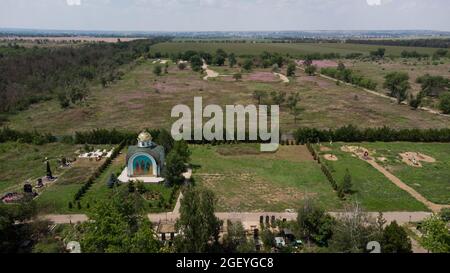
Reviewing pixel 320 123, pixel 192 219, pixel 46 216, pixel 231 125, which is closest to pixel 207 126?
pixel 231 125

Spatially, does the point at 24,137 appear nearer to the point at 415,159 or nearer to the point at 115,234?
the point at 115,234

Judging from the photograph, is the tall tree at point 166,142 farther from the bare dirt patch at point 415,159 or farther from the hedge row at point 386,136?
the bare dirt patch at point 415,159

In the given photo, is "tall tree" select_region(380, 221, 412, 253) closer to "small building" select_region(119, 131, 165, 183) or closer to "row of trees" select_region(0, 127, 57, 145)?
"small building" select_region(119, 131, 165, 183)

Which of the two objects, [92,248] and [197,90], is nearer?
[92,248]

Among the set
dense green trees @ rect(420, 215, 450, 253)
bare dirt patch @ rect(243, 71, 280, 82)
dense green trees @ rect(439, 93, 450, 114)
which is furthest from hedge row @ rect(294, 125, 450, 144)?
bare dirt patch @ rect(243, 71, 280, 82)

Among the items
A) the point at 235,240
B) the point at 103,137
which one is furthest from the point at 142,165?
the point at 235,240
